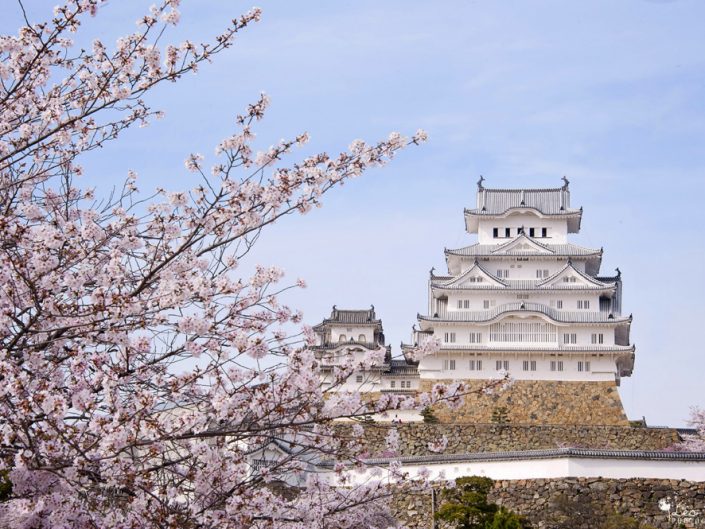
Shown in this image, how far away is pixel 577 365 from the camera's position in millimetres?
37156

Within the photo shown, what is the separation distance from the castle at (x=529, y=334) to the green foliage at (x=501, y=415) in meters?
0.68

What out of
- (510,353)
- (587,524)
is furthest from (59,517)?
(510,353)

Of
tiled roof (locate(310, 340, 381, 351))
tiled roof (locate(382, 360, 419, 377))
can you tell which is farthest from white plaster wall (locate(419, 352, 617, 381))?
tiled roof (locate(310, 340, 381, 351))

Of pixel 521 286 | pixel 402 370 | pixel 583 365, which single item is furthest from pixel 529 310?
pixel 402 370

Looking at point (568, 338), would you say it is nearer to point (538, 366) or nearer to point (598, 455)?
point (538, 366)

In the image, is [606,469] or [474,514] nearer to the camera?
[474,514]

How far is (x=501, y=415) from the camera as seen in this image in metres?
34.2

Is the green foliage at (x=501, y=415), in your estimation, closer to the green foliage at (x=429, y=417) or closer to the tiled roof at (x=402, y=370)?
the green foliage at (x=429, y=417)

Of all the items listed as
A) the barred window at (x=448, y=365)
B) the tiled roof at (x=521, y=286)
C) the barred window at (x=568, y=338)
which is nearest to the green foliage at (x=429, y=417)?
the barred window at (x=448, y=365)

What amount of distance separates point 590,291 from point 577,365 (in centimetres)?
252

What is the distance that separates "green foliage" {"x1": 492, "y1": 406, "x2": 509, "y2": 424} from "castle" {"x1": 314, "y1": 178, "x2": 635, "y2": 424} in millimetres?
684

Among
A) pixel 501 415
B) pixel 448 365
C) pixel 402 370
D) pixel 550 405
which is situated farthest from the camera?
A: pixel 402 370

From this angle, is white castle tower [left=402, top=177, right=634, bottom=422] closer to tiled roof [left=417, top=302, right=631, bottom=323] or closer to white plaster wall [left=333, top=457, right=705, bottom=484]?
tiled roof [left=417, top=302, right=631, bottom=323]

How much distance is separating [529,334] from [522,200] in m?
5.82
